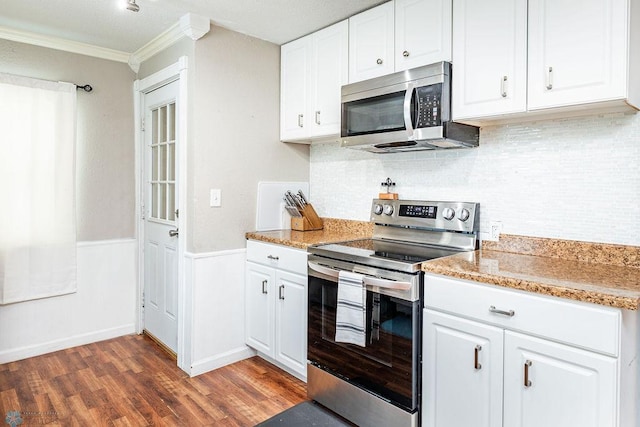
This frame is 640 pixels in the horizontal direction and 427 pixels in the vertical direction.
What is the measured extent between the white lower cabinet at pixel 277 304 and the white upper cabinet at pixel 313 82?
852mm

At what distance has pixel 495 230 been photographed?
7.04ft

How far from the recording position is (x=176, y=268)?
292 centimetres

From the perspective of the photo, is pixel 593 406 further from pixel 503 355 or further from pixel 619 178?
pixel 619 178

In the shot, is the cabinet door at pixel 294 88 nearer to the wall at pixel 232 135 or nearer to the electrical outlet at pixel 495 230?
the wall at pixel 232 135

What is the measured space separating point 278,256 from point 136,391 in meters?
1.15

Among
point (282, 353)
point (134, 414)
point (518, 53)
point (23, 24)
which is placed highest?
point (23, 24)

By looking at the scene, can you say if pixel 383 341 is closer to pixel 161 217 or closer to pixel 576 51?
pixel 576 51

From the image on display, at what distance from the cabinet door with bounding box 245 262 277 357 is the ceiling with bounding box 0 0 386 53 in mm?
1583

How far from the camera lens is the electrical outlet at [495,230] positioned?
2133 millimetres

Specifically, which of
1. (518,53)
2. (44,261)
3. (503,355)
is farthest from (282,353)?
(518,53)

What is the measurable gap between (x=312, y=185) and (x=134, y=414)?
1.90 metres

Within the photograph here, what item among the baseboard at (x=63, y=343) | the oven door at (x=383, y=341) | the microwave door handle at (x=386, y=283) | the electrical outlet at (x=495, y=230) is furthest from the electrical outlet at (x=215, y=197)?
the electrical outlet at (x=495, y=230)

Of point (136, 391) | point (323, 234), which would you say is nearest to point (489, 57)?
point (323, 234)

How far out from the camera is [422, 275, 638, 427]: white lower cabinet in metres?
1.33
